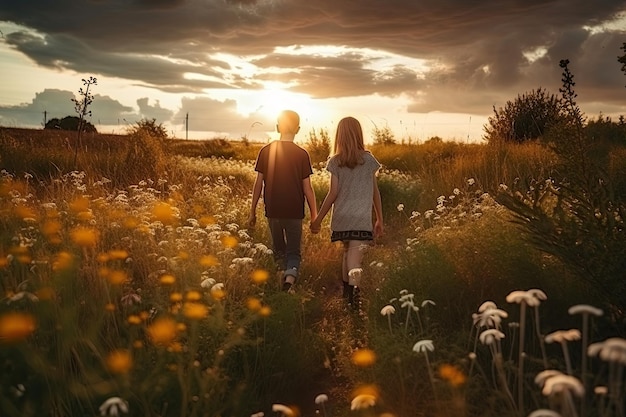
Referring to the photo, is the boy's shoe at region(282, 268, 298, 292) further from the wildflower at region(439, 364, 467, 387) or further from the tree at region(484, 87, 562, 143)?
the tree at region(484, 87, 562, 143)

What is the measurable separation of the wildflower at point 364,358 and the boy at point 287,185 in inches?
108

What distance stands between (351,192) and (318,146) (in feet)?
55.3

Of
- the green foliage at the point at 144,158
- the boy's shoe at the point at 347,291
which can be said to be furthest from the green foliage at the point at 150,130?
the boy's shoe at the point at 347,291

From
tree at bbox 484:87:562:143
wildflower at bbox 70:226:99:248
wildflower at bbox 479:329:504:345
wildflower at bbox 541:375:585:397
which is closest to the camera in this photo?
wildflower at bbox 541:375:585:397

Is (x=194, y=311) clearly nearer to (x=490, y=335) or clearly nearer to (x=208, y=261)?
(x=208, y=261)

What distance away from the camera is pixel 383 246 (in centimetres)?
1123

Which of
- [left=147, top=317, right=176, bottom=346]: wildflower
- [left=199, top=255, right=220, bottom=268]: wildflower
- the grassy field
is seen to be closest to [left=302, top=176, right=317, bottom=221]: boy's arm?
the grassy field

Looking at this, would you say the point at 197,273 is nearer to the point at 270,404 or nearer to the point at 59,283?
the point at 59,283

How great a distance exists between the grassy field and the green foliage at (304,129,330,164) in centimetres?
1559

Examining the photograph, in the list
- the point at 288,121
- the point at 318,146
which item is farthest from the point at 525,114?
the point at 288,121

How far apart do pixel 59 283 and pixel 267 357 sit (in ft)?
6.36

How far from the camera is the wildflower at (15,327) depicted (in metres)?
4.22

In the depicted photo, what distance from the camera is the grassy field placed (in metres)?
3.92

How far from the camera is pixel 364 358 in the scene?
493cm
